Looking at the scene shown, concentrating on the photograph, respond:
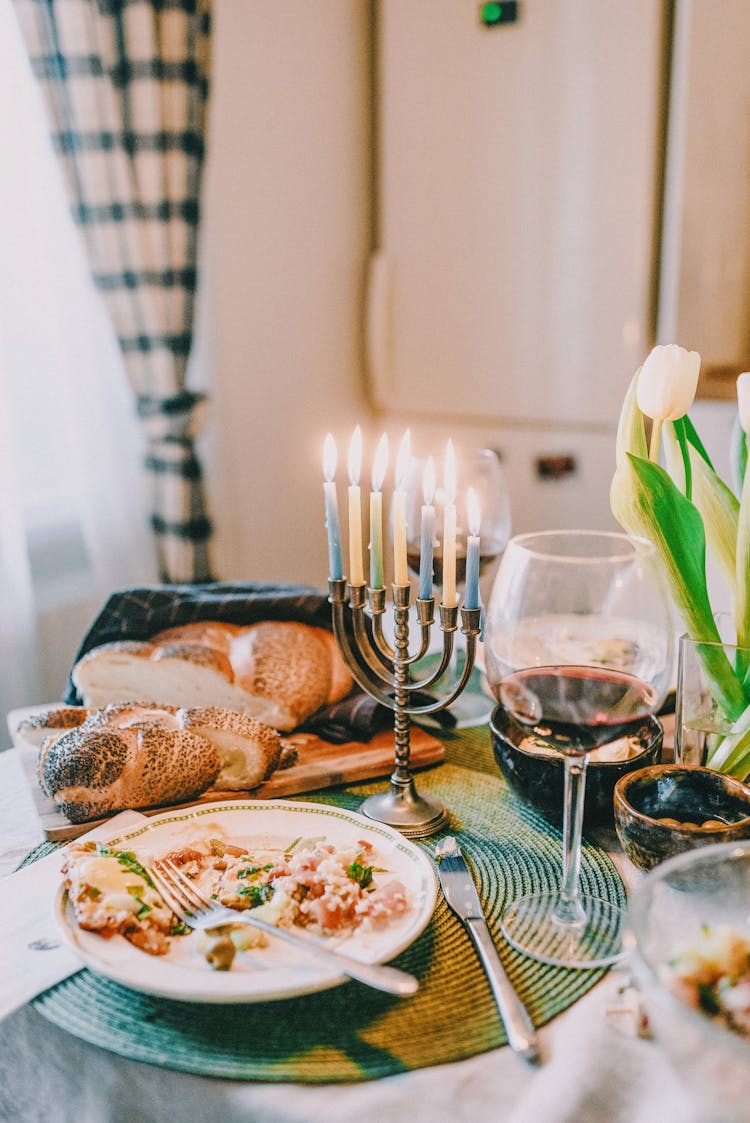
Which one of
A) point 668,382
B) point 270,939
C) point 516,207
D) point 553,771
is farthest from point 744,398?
point 516,207

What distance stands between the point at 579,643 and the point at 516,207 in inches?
77.2

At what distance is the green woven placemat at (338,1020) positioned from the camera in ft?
2.09

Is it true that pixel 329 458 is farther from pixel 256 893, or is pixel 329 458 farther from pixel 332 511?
pixel 256 893

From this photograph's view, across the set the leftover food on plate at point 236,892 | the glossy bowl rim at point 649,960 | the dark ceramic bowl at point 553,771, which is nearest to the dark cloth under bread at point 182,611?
the dark ceramic bowl at point 553,771

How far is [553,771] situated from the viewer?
915 millimetres

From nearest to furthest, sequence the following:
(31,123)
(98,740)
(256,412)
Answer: (98,740) → (31,123) → (256,412)

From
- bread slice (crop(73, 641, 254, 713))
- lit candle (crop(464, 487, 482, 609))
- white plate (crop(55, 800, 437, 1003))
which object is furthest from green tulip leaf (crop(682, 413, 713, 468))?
bread slice (crop(73, 641, 254, 713))

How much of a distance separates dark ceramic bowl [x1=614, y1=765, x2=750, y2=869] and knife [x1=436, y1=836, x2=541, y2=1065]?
14 centimetres

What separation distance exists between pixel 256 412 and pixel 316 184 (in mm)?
662

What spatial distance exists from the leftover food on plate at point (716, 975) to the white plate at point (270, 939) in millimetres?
202

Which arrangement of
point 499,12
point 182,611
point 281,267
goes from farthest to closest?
point 281,267 < point 499,12 < point 182,611

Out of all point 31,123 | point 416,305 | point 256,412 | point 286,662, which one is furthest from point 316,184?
point 286,662

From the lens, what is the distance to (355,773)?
3.44 feet

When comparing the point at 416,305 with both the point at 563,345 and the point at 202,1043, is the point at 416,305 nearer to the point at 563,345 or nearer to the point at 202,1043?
the point at 563,345
